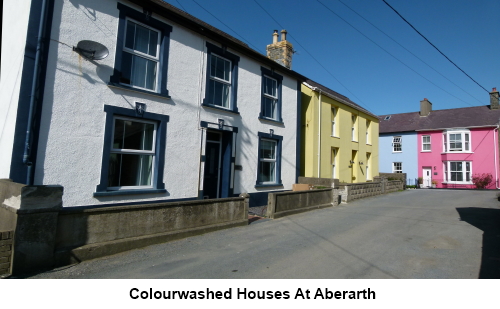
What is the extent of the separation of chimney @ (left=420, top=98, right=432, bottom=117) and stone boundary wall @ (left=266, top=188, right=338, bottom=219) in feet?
85.3

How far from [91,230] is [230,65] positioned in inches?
291

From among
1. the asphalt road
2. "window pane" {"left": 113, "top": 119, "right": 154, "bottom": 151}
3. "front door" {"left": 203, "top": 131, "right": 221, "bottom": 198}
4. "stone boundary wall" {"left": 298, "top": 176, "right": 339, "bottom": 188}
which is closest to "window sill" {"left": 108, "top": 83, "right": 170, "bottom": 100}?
"window pane" {"left": 113, "top": 119, "right": 154, "bottom": 151}

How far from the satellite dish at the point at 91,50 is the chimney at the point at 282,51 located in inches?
421

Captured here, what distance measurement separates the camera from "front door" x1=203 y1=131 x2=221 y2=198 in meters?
10.1

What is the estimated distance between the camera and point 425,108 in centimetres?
3319

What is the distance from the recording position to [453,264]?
17.1 ft

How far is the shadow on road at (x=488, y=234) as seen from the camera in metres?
4.91

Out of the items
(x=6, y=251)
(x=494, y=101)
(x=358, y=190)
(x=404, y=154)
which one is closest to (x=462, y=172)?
(x=404, y=154)

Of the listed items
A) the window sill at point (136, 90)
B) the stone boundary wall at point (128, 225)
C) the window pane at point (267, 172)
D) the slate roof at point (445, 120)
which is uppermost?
the slate roof at point (445, 120)

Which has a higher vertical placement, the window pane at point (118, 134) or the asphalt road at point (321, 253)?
the window pane at point (118, 134)

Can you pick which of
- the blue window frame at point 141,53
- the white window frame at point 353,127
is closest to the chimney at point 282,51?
the white window frame at point 353,127

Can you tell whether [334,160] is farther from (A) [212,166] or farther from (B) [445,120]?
(B) [445,120]

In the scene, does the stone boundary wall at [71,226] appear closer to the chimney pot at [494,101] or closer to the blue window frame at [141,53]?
the blue window frame at [141,53]

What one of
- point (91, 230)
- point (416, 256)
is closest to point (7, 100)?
point (91, 230)
